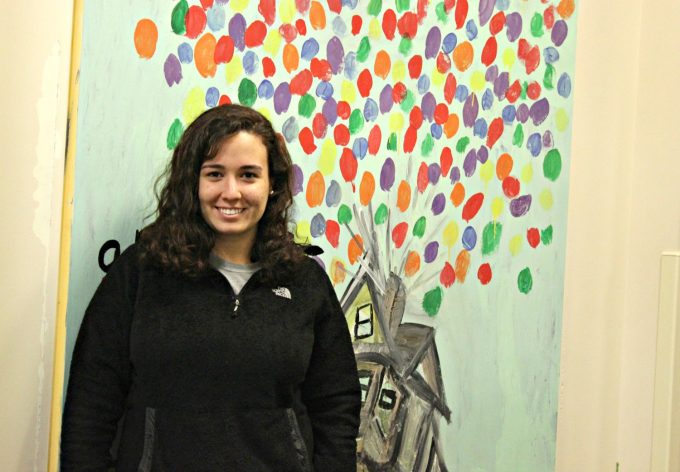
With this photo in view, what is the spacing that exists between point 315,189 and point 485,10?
661 millimetres

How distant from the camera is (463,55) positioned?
2152 millimetres

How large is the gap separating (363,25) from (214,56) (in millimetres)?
388

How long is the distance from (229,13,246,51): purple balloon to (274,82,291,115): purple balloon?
0.12 metres

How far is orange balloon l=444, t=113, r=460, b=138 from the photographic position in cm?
214

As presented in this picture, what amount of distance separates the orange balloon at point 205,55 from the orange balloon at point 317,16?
Result: 25cm

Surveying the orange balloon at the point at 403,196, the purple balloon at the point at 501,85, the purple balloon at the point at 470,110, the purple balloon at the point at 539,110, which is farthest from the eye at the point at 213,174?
the purple balloon at the point at 539,110

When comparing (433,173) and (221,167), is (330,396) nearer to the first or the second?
(221,167)

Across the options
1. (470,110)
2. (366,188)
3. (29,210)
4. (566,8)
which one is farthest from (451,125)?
(29,210)

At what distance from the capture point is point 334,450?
1.74 meters

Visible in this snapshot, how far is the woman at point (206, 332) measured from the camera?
156 cm

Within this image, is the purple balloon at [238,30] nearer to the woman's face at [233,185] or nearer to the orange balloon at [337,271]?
the woman's face at [233,185]

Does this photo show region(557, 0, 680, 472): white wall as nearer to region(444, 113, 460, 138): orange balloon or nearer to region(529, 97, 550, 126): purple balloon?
region(529, 97, 550, 126): purple balloon

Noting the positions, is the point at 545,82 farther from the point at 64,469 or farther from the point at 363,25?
the point at 64,469

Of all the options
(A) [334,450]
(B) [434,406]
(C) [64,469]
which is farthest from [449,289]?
(C) [64,469]
